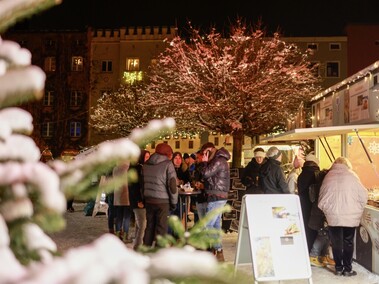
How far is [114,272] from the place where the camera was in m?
0.86

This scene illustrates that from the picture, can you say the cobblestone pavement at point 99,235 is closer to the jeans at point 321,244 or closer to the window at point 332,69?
the jeans at point 321,244

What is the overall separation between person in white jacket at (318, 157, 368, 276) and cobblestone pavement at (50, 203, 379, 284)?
239mm

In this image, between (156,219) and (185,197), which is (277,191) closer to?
(156,219)

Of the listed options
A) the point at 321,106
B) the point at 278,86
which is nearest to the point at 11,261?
the point at 321,106

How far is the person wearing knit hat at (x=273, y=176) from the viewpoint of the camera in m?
9.58

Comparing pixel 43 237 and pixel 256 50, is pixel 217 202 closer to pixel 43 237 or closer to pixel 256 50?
pixel 43 237

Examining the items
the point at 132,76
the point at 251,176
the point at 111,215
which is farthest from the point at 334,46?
A: the point at 111,215

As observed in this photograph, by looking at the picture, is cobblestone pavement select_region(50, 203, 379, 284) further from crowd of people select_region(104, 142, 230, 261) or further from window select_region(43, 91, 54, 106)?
window select_region(43, 91, 54, 106)

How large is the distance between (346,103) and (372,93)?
193 centimetres

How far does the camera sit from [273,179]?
9.59 m

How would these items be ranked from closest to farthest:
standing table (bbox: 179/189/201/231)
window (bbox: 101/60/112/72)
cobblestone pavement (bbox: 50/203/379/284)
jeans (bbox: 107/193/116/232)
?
cobblestone pavement (bbox: 50/203/379/284) → standing table (bbox: 179/189/201/231) → jeans (bbox: 107/193/116/232) → window (bbox: 101/60/112/72)

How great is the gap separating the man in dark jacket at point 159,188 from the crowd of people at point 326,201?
5.99 ft

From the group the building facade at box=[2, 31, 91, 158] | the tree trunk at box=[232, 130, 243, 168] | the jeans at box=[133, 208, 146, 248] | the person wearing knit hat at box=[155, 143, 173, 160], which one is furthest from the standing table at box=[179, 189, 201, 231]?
the building facade at box=[2, 31, 91, 158]

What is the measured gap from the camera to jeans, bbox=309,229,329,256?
29.9ft
